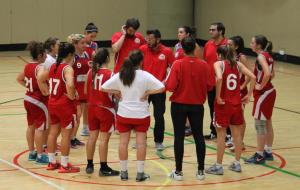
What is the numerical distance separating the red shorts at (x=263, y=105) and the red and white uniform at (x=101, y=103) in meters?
2.18

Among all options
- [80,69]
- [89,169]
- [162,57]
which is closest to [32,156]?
[89,169]

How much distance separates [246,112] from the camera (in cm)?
1359

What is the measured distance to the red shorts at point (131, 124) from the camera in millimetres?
8305

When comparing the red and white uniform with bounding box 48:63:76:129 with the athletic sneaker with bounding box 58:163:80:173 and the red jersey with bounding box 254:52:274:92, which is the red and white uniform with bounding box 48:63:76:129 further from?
the red jersey with bounding box 254:52:274:92

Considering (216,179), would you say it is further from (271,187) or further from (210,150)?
(210,150)

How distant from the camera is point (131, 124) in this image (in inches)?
330

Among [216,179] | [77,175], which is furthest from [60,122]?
[216,179]

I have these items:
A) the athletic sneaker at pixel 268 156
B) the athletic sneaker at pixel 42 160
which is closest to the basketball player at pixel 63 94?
the athletic sneaker at pixel 42 160

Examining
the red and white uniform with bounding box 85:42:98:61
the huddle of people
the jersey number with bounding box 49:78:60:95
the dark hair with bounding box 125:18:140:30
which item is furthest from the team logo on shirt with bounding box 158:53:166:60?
the jersey number with bounding box 49:78:60:95

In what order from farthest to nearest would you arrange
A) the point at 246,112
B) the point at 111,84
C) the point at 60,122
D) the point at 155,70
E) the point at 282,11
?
the point at 282,11 < the point at 246,112 < the point at 155,70 < the point at 60,122 < the point at 111,84

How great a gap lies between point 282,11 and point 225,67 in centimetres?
1227

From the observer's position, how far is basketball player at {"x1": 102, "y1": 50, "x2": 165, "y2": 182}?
8.23 meters

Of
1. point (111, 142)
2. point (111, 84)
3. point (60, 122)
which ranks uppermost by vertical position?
point (111, 84)

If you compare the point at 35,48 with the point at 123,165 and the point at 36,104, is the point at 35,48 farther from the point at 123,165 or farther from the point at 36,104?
the point at 123,165
